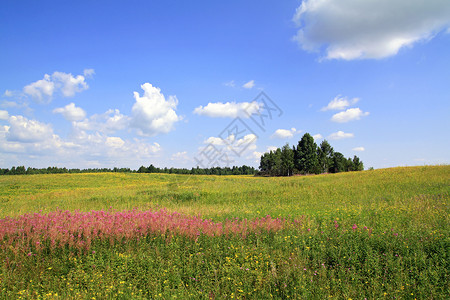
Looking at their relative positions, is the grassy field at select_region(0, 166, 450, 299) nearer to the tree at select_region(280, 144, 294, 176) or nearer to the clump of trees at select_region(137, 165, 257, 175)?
the tree at select_region(280, 144, 294, 176)

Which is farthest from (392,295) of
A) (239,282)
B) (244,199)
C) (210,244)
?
(244,199)

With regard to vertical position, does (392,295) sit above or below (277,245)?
below

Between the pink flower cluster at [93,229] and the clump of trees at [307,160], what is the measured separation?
197 feet

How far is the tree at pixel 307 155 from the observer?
63.2m

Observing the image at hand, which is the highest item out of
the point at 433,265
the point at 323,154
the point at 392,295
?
the point at 323,154

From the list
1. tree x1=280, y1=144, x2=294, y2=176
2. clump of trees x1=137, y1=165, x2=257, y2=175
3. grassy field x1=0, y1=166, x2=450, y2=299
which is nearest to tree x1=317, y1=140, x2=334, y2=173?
tree x1=280, y1=144, x2=294, y2=176

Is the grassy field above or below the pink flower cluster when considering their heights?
below

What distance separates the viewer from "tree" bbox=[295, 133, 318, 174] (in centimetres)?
6316

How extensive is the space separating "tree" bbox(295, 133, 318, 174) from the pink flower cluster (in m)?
59.4

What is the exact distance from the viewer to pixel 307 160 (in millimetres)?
63031

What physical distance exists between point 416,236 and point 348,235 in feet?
5.87

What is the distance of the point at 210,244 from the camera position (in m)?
5.98

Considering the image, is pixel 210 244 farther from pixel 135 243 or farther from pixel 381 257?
pixel 381 257

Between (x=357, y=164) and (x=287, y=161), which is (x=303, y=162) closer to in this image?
(x=287, y=161)
